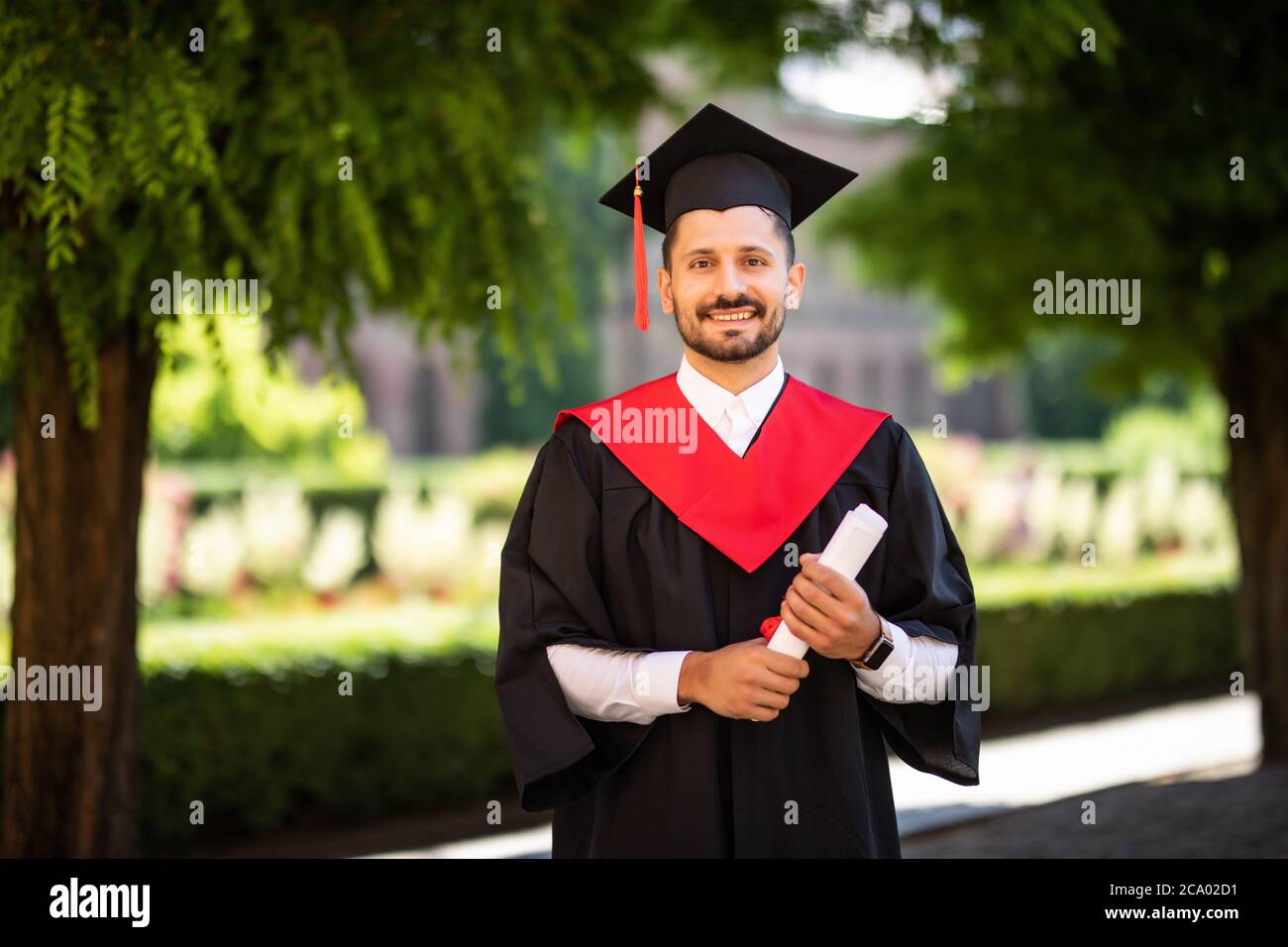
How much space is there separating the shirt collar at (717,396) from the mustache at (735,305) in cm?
14

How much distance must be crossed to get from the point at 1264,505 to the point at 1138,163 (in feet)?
7.64

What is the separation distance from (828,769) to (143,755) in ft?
14.8

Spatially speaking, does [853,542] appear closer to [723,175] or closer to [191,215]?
[723,175]

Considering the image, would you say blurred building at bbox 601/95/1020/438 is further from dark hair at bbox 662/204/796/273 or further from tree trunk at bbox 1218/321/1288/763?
dark hair at bbox 662/204/796/273

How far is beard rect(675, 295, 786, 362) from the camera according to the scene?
2.46m

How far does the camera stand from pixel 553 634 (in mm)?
2453

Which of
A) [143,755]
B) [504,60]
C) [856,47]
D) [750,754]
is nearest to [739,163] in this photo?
[750,754]

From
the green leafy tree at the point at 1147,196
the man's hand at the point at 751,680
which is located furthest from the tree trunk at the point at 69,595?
the green leafy tree at the point at 1147,196

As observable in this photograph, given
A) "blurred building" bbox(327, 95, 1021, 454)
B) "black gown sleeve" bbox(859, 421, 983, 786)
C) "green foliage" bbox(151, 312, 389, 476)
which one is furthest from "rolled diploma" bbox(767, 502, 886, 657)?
"blurred building" bbox(327, 95, 1021, 454)

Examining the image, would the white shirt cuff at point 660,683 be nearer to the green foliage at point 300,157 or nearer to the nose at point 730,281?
the nose at point 730,281

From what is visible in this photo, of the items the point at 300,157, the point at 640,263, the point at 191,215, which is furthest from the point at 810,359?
the point at 640,263

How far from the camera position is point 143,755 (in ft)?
19.8

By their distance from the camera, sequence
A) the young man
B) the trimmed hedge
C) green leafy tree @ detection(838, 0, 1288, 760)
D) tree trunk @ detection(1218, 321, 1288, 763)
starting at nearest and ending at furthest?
the young man, green leafy tree @ detection(838, 0, 1288, 760), the trimmed hedge, tree trunk @ detection(1218, 321, 1288, 763)

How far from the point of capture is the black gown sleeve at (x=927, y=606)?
8.18 feet
